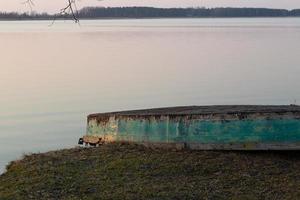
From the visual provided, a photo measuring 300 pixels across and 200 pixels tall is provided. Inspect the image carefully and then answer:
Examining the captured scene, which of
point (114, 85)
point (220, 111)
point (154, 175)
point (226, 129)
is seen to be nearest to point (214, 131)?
point (226, 129)

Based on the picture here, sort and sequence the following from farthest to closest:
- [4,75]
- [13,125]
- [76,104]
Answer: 1. [4,75]
2. [76,104]
3. [13,125]

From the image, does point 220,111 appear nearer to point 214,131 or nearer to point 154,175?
point 214,131

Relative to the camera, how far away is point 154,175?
703 cm

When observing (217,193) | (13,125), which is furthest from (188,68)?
(217,193)

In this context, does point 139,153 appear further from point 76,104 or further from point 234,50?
point 234,50

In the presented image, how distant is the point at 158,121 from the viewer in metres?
8.33

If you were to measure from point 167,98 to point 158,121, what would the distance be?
36.4 ft

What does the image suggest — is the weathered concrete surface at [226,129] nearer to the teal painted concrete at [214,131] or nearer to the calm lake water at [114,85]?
the teal painted concrete at [214,131]

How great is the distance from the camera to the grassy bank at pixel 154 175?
6.34 m

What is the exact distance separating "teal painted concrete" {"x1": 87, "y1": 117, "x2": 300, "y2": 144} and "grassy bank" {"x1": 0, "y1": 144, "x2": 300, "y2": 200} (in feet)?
0.67

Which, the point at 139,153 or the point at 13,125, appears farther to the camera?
the point at 13,125

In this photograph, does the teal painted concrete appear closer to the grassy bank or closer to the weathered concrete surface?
the weathered concrete surface

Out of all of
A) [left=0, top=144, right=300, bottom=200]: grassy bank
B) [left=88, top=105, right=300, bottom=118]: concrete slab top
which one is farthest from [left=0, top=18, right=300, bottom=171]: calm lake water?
[left=0, top=144, right=300, bottom=200]: grassy bank

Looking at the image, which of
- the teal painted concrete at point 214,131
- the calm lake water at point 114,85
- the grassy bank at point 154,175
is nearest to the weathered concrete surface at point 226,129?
the teal painted concrete at point 214,131
